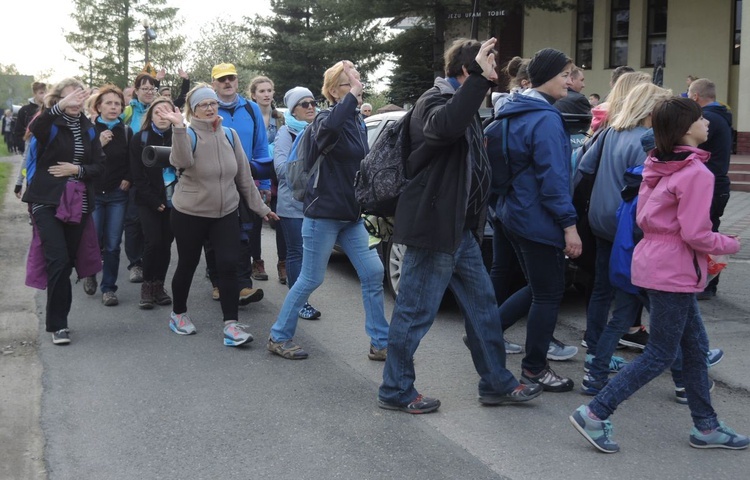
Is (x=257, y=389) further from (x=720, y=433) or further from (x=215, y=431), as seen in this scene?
(x=720, y=433)

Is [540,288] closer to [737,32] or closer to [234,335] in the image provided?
[234,335]

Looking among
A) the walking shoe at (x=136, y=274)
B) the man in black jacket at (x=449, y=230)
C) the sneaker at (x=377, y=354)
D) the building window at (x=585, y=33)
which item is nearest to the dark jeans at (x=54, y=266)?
the walking shoe at (x=136, y=274)

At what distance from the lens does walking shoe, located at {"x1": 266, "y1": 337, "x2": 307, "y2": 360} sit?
21.2 feet

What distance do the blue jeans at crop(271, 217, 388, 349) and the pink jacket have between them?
2142 mm

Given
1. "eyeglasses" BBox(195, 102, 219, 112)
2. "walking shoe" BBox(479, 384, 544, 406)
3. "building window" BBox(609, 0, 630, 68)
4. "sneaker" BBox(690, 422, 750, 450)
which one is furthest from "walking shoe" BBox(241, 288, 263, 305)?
"building window" BBox(609, 0, 630, 68)

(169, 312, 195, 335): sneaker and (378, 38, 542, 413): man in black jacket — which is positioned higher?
(378, 38, 542, 413): man in black jacket

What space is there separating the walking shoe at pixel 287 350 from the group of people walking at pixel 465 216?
0.01m

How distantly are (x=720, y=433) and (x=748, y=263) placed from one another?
18.4 feet

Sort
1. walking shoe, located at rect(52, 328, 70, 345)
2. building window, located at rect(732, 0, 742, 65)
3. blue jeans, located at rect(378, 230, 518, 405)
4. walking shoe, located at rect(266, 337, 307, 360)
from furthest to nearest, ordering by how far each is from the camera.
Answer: building window, located at rect(732, 0, 742, 65) < walking shoe, located at rect(52, 328, 70, 345) < walking shoe, located at rect(266, 337, 307, 360) < blue jeans, located at rect(378, 230, 518, 405)

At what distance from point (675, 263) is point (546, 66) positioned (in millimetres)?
1503

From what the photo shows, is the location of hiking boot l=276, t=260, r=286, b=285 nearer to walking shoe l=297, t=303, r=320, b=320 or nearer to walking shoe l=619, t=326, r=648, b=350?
walking shoe l=297, t=303, r=320, b=320

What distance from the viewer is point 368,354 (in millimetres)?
6543

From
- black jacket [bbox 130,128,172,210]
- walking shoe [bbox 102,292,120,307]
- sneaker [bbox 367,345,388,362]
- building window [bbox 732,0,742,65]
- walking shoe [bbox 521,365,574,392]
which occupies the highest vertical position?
building window [bbox 732,0,742,65]

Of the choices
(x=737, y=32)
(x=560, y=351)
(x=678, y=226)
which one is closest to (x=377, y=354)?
(x=560, y=351)
